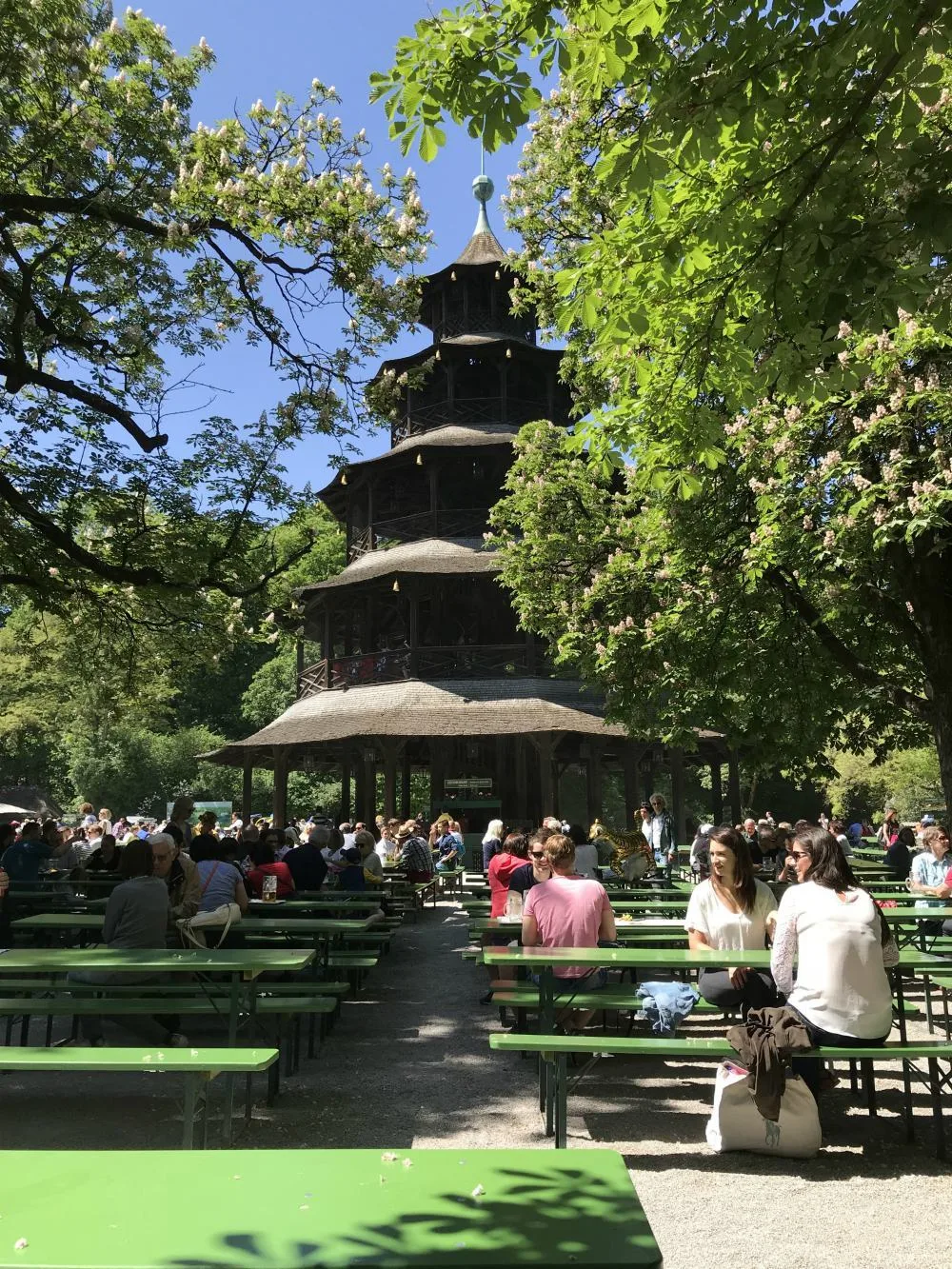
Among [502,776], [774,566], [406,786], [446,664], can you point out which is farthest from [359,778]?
[774,566]

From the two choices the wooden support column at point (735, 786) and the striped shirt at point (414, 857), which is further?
the wooden support column at point (735, 786)

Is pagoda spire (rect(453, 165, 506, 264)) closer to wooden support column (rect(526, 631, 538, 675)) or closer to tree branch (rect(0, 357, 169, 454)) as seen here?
wooden support column (rect(526, 631, 538, 675))

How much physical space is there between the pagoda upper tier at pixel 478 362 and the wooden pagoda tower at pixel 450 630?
0.21ft

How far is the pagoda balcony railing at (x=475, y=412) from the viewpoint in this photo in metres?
30.3

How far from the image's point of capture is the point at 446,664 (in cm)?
Answer: 2678

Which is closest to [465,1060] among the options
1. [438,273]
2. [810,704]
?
[810,704]

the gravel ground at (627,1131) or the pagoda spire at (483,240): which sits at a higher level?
the pagoda spire at (483,240)

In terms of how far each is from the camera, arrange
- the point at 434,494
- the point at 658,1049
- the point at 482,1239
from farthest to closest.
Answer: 1. the point at 434,494
2. the point at 658,1049
3. the point at 482,1239

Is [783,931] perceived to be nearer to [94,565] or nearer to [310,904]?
[310,904]

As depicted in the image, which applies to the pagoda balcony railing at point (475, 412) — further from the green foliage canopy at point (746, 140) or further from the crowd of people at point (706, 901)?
the green foliage canopy at point (746, 140)

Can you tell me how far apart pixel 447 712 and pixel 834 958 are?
19.7m

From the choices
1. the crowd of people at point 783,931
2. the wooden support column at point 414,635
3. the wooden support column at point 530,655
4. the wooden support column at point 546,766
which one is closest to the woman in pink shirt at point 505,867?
the crowd of people at point 783,931

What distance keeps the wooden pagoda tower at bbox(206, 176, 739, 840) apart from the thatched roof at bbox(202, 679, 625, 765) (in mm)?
57

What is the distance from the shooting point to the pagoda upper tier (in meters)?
30.4
